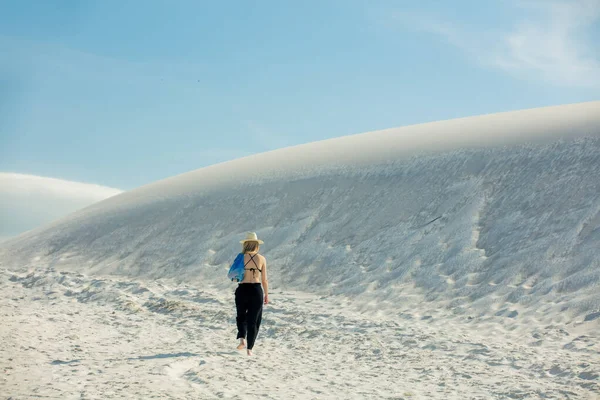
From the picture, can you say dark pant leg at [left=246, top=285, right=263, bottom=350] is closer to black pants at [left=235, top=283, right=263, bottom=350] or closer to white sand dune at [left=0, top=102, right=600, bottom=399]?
black pants at [left=235, top=283, right=263, bottom=350]

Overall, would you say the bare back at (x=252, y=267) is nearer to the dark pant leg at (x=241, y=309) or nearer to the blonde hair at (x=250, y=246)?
the blonde hair at (x=250, y=246)

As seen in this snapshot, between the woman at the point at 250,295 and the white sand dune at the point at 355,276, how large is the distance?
43 centimetres

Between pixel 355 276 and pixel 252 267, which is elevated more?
pixel 355 276

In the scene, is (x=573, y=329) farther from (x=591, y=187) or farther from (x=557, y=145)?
(x=557, y=145)

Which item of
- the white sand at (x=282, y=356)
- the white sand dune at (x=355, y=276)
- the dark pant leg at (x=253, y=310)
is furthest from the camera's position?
the dark pant leg at (x=253, y=310)

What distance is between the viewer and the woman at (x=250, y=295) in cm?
712

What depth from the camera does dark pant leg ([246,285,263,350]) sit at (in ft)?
23.3

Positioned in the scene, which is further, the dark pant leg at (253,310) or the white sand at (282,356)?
the dark pant leg at (253,310)

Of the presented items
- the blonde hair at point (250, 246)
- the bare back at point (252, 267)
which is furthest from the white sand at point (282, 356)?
the blonde hair at point (250, 246)

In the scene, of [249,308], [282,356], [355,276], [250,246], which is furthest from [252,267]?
[355,276]

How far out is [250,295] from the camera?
712 centimetres

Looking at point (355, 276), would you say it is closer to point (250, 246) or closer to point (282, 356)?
point (282, 356)

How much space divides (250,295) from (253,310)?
18cm

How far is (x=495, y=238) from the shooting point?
11992mm
